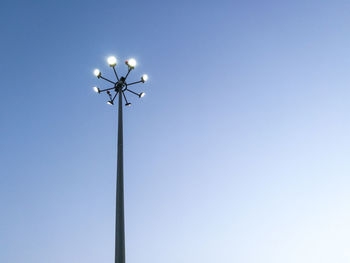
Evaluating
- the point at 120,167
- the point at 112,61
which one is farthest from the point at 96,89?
the point at 120,167

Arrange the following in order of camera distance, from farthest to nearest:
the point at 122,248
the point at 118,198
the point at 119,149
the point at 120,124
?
the point at 120,124 → the point at 119,149 → the point at 118,198 → the point at 122,248

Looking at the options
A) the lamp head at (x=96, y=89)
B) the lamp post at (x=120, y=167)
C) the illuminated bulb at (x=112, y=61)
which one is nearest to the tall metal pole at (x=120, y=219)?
the lamp post at (x=120, y=167)

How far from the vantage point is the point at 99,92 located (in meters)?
11.3

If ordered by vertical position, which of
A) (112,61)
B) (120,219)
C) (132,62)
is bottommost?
(120,219)

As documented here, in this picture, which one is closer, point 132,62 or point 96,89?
point 132,62

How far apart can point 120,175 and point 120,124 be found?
1.95 metres

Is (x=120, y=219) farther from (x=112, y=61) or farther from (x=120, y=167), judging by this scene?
(x=112, y=61)

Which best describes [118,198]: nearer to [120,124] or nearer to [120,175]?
[120,175]

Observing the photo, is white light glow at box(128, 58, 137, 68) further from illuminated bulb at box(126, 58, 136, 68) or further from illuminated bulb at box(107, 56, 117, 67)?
illuminated bulb at box(107, 56, 117, 67)

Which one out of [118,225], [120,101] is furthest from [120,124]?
[118,225]

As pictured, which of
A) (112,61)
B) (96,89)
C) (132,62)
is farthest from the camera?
(96,89)

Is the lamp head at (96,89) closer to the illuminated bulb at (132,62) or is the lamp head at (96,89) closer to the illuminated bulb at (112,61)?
the illuminated bulb at (112,61)

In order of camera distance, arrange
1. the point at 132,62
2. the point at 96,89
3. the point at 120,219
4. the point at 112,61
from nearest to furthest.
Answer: the point at 120,219 < the point at 112,61 < the point at 132,62 < the point at 96,89

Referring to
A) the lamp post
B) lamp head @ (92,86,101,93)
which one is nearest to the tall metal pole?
the lamp post
